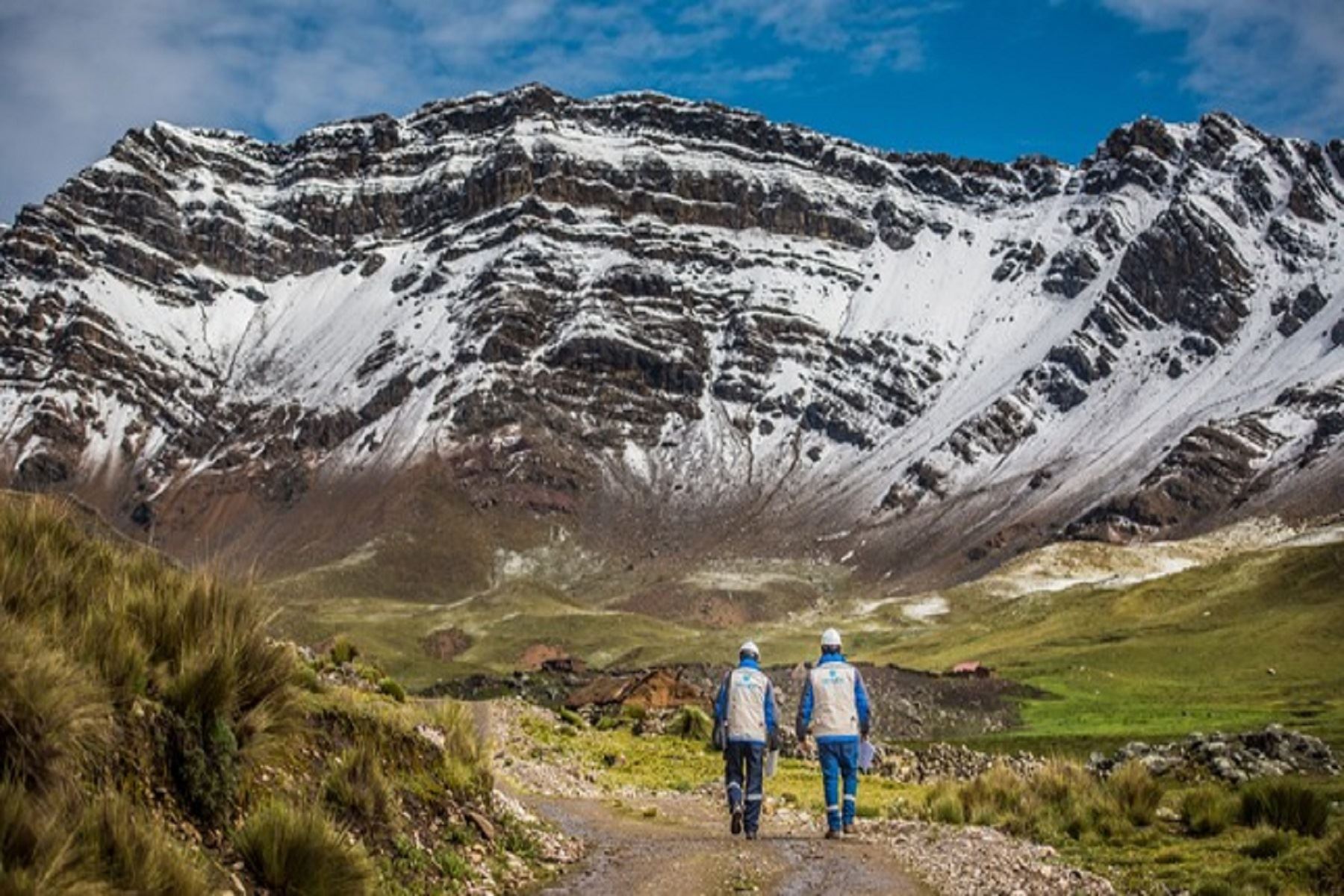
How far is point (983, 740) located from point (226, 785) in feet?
140

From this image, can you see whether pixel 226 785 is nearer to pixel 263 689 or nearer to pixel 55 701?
pixel 263 689

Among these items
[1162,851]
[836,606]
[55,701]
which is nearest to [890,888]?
[1162,851]

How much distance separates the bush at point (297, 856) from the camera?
954 cm

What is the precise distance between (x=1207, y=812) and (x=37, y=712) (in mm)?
15449

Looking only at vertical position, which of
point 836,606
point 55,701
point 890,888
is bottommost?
point 890,888

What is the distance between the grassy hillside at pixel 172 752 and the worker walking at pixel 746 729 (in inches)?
190

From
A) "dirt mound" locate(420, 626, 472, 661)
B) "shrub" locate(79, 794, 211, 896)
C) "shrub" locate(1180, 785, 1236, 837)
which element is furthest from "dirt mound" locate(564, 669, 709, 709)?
"dirt mound" locate(420, 626, 472, 661)

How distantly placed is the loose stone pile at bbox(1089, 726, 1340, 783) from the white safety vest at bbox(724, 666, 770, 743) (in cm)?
1165

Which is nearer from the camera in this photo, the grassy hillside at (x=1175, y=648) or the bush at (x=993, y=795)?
the bush at (x=993, y=795)

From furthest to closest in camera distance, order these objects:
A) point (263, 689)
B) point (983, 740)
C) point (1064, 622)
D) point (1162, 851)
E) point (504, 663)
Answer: point (504, 663) → point (1064, 622) → point (983, 740) → point (1162, 851) → point (263, 689)

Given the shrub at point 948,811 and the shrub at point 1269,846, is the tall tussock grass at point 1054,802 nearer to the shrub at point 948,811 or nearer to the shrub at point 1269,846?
the shrub at point 948,811

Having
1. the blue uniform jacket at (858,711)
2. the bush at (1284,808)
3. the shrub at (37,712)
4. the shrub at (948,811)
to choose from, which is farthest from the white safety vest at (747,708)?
the shrub at (37,712)

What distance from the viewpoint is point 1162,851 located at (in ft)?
53.2

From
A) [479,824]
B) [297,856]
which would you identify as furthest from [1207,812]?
[297,856]
